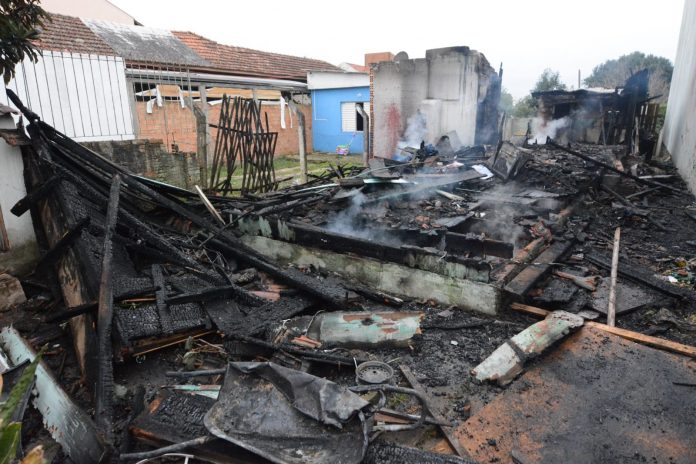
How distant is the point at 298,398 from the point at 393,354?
1.77 metres

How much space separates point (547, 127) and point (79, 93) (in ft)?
67.2

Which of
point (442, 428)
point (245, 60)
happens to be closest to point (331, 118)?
point (245, 60)

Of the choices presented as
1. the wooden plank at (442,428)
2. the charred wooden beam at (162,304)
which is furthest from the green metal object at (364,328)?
the charred wooden beam at (162,304)

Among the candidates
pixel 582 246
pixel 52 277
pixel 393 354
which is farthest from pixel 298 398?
pixel 582 246

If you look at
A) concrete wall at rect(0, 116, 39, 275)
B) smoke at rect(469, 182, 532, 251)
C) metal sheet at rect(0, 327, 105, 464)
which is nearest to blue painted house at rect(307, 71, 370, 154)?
smoke at rect(469, 182, 532, 251)

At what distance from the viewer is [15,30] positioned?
3.54 metres

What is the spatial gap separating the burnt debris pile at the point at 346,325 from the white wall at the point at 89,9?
19802 millimetres

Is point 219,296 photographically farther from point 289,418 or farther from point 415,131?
point 415,131

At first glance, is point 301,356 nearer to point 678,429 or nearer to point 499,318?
point 499,318

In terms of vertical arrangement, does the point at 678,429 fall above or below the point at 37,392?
below

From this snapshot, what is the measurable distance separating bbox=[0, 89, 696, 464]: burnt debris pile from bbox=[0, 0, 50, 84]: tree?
1.70m

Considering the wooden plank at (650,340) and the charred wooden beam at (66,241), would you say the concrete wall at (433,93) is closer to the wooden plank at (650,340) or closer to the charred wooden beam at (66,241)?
the wooden plank at (650,340)

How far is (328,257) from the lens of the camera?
20.2 feet

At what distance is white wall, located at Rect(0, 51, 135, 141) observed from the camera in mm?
7020
